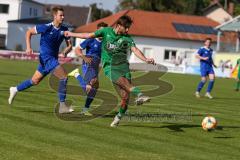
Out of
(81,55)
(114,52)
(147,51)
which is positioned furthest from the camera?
(147,51)

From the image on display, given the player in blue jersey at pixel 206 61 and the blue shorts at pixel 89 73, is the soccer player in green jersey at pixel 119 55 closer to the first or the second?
the blue shorts at pixel 89 73

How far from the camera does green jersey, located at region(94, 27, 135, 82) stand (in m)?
12.2

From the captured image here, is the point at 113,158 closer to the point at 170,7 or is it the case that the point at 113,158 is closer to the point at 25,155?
the point at 25,155

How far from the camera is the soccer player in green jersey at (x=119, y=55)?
12.0m

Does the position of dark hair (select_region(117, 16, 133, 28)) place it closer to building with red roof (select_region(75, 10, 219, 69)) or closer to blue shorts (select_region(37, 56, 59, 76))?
blue shorts (select_region(37, 56, 59, 76))

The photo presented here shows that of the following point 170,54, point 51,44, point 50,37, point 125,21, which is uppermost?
point 125,21

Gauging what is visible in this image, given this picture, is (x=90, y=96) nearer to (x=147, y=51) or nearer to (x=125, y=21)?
(x=125, y=21)

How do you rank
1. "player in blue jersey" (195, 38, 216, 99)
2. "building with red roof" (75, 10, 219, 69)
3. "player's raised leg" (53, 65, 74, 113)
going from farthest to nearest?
"building with red roof" (75, 10, 219, 69) → "player in blue jersey" (195, 38, 216, 99) → "player's raised leg" (53, 65, 74, 113)

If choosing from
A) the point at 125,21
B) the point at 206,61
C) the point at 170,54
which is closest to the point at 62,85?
the point at 125,21

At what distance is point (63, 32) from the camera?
13320 millimetres

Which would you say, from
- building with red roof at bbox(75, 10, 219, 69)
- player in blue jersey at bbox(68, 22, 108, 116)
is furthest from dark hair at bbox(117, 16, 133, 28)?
building with red roof at bbox(75, 10, 219, 69)

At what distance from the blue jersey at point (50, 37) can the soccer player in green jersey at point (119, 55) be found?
65 centimetres

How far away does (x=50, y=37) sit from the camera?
13.5 metres

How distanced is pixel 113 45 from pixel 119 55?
0.31m
